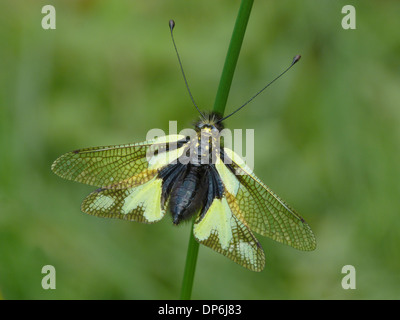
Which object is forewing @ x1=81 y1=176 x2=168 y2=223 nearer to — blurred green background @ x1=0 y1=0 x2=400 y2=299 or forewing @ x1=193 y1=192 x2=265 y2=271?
forewing @ x1=193 y1=192 x2=265 y2=271

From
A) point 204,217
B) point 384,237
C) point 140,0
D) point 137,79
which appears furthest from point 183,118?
point 204,217

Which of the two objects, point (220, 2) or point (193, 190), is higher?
point (220, 2)

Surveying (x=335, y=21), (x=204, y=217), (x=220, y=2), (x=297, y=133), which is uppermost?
(x=220, y=2)

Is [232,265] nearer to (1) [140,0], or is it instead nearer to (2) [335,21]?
(2) [335,21]

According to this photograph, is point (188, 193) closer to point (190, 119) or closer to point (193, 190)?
point (193, 190)

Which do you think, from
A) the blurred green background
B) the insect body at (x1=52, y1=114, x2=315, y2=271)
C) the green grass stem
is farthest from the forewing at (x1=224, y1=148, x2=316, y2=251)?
the blurred green background

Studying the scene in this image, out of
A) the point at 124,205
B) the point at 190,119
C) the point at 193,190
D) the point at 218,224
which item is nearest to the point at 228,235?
the point at 218,224
